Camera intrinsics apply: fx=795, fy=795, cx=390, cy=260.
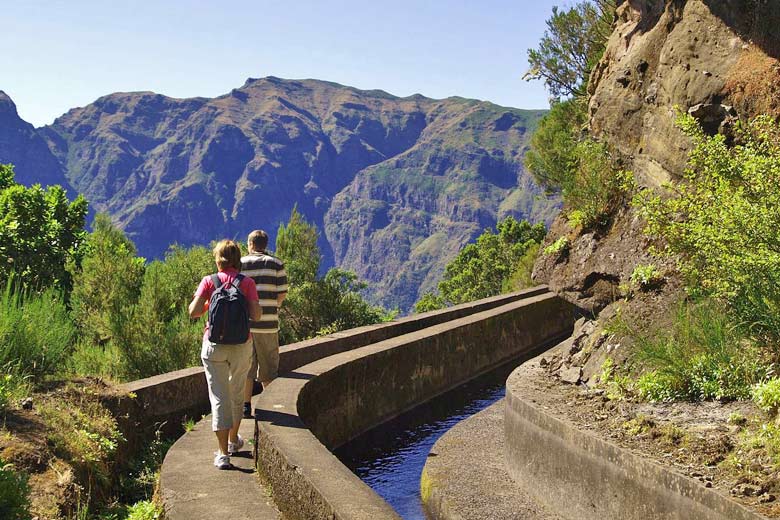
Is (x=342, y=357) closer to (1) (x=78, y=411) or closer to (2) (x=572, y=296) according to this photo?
(2) (x=572, y=296)

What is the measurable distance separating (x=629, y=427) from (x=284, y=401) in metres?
2.96

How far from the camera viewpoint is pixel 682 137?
8.75 meters

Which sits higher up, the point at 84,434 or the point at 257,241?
the point at 257,241

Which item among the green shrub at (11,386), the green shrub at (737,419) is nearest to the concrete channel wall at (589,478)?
the green shrub at (737,419)

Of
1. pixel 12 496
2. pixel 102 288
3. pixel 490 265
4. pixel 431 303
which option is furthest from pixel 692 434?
pixel 490 265

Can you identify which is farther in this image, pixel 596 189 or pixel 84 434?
pixel 596 189

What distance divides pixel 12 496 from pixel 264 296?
10.9ft

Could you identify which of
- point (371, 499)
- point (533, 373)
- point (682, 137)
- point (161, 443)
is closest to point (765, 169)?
point (682, 137)

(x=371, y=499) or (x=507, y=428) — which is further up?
(x=371, y=499)

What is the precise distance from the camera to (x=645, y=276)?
27.3ft

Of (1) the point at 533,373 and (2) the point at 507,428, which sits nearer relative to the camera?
(2) the point at 507,428

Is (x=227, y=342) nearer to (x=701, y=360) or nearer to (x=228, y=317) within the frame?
(x=228, y=317)

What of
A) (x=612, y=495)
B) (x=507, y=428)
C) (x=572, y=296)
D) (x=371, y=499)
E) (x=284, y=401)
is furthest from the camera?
(x=572, y=296)

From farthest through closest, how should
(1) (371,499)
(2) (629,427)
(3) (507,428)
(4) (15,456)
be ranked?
(3) (507,428), (2) (629,427), (4) (15,456), (1) (371,499)
